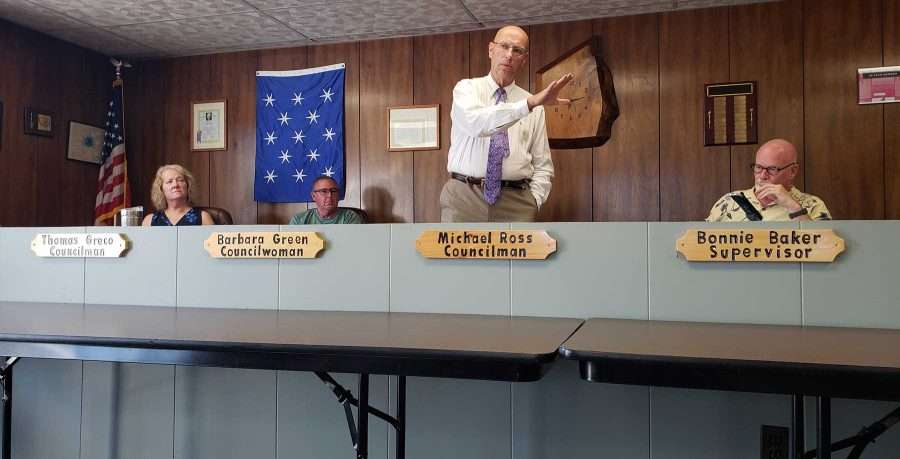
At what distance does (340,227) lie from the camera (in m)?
1.84

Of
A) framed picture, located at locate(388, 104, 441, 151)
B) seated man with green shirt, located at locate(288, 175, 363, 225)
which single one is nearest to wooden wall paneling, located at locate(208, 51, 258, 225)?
seated man with green shirt, located at locate(288, 175, 363, 225)

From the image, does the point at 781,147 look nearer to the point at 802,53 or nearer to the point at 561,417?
the point at 561,417

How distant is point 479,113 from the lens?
7.06 ft

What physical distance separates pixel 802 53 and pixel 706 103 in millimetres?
592

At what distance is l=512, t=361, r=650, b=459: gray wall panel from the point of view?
1.60 meters

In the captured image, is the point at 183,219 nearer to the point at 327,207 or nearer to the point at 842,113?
the point at 327,207

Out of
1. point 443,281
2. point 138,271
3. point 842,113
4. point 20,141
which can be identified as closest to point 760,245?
point 443,281

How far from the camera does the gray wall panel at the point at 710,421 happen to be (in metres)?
1.53

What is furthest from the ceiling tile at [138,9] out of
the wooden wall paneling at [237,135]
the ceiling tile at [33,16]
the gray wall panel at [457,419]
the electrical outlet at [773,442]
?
the electrical outlet at [773,442]

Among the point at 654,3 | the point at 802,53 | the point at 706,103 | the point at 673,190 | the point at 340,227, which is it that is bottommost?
the point at 340,227

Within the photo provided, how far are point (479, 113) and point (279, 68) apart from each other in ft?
9.90

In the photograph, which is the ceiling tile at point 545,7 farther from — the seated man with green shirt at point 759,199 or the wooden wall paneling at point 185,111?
the wooden wall paneling at point 185,111

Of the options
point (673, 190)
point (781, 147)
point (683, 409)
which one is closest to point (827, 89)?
point (673, 190)

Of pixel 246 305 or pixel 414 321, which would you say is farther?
pixel 246 305
